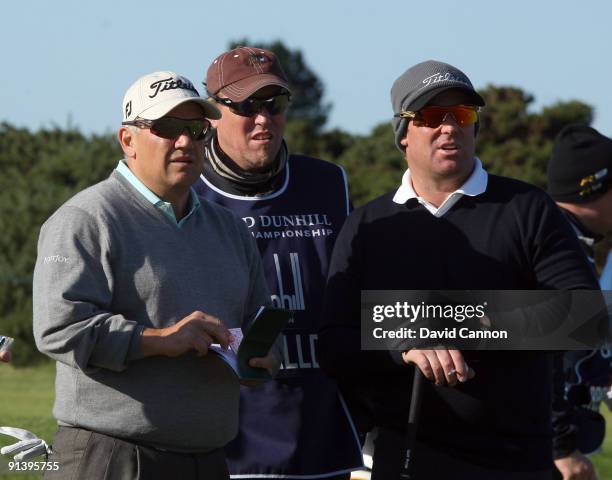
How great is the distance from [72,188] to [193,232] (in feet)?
47.9

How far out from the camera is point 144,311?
4203 millimetres

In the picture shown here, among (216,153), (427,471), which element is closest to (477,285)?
(427,471)

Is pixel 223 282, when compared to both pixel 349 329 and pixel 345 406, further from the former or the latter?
pixel 345 406

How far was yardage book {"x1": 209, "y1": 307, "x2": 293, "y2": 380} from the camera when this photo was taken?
13.9 ft

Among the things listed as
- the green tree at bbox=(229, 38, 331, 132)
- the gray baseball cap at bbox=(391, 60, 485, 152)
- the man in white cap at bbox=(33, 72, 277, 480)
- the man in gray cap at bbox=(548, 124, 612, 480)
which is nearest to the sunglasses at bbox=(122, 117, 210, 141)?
the man in white cap at bbox=(33, 72, 277, 480)

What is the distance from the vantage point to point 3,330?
47.5ft

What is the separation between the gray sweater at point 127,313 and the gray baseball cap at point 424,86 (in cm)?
97

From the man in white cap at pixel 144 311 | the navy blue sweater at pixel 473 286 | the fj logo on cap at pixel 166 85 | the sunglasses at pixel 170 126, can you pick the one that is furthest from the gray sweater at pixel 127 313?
the navy blue sweater at pixel 473 286

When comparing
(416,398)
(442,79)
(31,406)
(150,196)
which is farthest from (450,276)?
(31,406)

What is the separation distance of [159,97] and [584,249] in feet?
8.16

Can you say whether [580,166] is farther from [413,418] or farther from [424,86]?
[413,418]

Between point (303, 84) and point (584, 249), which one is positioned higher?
point (303, 84)

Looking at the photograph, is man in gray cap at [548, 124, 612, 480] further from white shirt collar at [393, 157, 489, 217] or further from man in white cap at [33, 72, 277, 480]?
man in white cap at [33, 72, 277, 480]

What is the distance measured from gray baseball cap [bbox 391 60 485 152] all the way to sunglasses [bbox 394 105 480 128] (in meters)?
0.03
